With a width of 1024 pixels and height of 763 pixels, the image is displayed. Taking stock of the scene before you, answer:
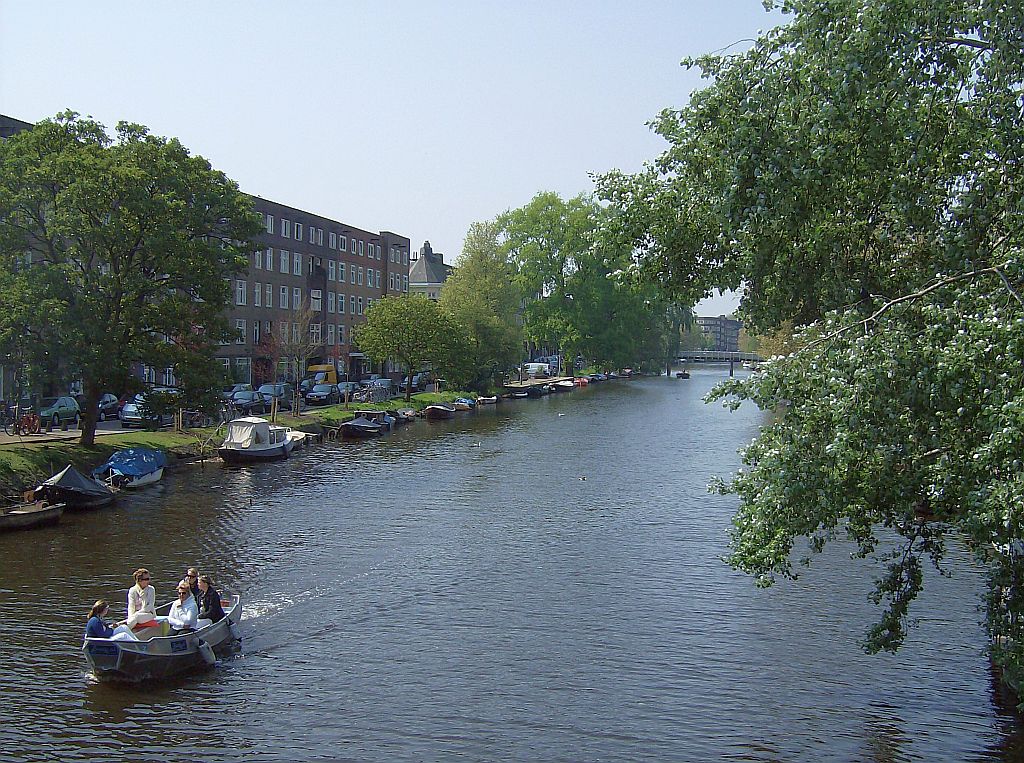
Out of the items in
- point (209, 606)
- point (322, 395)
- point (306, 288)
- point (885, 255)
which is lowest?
point (209, 606)

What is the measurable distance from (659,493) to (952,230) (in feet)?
107

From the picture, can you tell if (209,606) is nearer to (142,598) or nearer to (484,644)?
(142,598)

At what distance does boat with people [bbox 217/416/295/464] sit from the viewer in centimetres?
5391

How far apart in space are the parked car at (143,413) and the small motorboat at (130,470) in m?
2.29

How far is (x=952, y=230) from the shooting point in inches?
573

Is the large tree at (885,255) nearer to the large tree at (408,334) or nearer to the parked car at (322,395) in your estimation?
the parked car at (322,395)

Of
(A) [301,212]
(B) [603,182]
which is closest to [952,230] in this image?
(B) [603,182]

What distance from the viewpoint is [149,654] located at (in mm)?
21875

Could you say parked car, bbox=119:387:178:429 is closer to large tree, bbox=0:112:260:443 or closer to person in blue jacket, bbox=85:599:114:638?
large tree, bbox=0:112:260:443

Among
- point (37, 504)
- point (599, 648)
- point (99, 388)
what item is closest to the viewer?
point (599, 648)

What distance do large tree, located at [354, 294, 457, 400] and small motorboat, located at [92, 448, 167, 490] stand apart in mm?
40408

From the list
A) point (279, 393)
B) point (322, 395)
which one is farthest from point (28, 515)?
point (322, 395)

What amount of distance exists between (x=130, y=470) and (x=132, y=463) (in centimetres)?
58

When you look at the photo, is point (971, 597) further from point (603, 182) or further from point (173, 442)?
point (173, 442)
